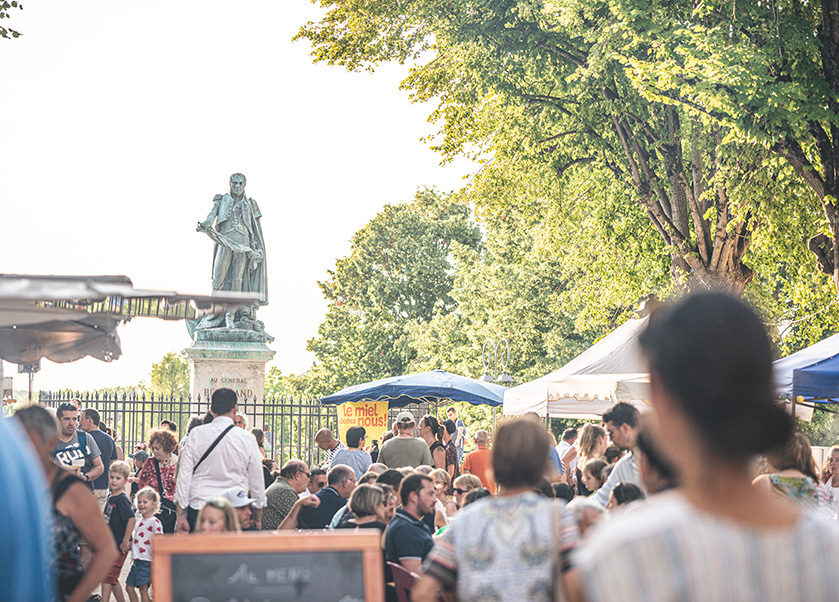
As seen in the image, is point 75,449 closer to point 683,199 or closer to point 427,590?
point 427,590

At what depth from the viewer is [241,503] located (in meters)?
7.54

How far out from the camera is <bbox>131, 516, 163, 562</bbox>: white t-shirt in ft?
28.6

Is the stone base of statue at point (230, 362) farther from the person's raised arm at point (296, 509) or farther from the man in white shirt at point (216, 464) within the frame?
the person's raised arm at point (296, 509)

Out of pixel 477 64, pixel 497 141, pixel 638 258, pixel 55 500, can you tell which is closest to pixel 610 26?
pixel 477 64

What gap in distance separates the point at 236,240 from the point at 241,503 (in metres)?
13.9

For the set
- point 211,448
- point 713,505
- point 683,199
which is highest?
point 683,199

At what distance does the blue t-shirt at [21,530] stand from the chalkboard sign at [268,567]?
6.97 ft

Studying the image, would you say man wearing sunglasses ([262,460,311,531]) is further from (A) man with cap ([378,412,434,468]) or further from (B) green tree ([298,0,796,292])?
(B) green tree ([298,0,796,292])

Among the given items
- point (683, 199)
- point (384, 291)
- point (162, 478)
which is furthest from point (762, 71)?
point (384, 291)

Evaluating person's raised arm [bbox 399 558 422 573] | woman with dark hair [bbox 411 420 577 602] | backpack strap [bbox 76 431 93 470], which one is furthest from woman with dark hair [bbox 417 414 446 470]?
woman with dark hair [bbox 411 420 577 602]

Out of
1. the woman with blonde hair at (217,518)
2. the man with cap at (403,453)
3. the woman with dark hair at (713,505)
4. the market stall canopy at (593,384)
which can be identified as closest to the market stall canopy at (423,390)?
the market stall canopy at (593,384)

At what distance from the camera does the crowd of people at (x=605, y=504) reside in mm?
1330

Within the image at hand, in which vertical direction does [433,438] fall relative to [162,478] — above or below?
above

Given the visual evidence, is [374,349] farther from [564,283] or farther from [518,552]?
[518,552]
